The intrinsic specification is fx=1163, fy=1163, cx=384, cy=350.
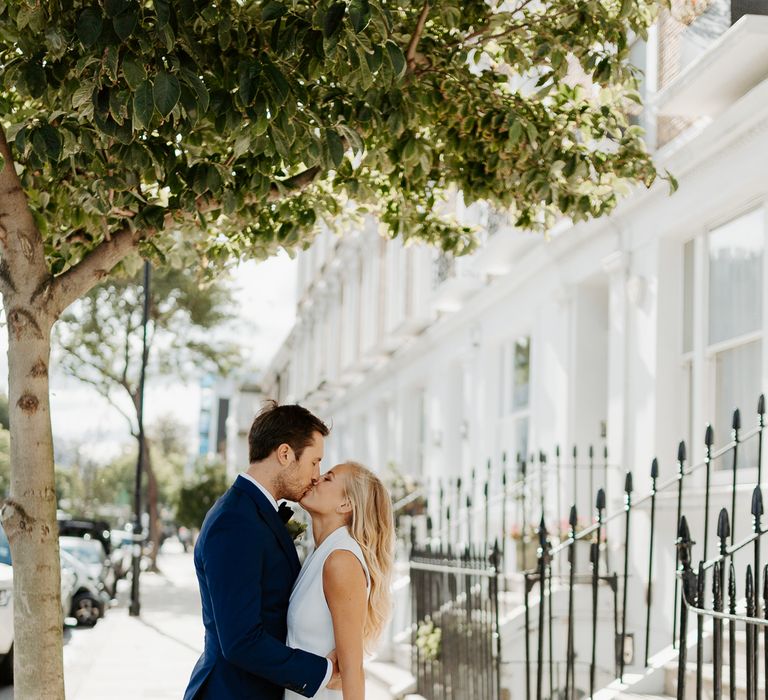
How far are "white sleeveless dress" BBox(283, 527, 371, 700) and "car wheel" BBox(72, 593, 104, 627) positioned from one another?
15504mm

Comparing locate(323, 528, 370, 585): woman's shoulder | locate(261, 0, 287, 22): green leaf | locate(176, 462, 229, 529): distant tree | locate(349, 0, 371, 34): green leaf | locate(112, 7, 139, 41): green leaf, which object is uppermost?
locate(176, 462, 229, 529): distant tree

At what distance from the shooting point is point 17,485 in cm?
504

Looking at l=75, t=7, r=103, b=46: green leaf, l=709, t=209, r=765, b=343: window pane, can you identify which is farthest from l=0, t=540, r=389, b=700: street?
l=75, t=7, r=103, b=46: green leaf

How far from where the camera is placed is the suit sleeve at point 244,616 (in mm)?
3797

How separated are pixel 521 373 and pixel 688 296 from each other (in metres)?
4.93

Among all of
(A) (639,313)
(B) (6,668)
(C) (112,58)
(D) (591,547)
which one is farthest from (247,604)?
(B) (6,668)

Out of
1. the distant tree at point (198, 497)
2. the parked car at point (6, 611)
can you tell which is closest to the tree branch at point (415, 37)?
the parked car at point (6, 611)

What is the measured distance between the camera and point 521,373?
15.6 meters

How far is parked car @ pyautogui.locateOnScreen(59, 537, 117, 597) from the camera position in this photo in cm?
2166

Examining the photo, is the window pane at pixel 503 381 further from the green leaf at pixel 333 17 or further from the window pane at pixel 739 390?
the green leaf at pixel 333 17

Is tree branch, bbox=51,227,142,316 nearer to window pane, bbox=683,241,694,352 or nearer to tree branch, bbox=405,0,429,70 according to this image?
tree branch, bbox=405,0,429,70

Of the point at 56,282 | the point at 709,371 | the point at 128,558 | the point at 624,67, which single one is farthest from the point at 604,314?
the point at 128,558

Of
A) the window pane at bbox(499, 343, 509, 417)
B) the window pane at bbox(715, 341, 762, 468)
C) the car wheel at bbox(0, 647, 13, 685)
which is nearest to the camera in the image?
the window pane at bbox(715, 341, 762, 468)

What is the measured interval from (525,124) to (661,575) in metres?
5.52
